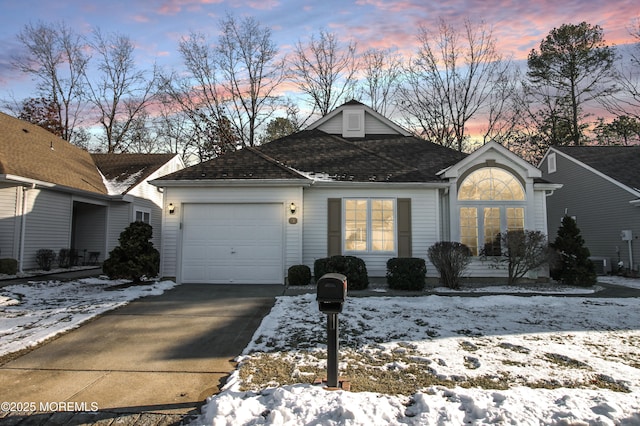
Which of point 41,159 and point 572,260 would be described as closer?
point 572,260

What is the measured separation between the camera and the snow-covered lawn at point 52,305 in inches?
208

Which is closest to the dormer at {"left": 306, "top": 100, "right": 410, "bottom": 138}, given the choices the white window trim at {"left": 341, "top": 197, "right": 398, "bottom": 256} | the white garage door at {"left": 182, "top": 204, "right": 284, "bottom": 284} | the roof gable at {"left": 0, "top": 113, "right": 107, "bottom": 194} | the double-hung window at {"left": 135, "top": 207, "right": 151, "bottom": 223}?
the white window trim at {"left": 341, "top": 197, "right": 398, "bottom": 256}

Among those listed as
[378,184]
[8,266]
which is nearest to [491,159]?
[378,184]

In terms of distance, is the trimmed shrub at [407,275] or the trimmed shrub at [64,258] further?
the trimmed shrub at [64,258]

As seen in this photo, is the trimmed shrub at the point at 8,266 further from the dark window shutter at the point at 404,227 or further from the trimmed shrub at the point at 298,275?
the dark window shutter at the point at 404,227

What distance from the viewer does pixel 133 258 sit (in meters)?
9.35

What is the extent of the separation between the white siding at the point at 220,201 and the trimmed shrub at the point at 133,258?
1.87ft

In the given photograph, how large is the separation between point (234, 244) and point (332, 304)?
7265 mm

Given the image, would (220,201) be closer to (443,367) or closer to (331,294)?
(331,294)

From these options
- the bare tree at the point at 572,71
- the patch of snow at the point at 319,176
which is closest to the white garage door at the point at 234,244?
the patch of snow at the point at 319,176

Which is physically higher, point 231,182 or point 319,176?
point 319,176

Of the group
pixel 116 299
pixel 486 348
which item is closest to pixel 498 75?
pixel 486 348

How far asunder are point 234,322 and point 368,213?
598cm

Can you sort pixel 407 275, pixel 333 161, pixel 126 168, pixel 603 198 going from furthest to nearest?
pixel 126 168 < pixel 603 198 < pixel 333 161 < pixel 407 275
